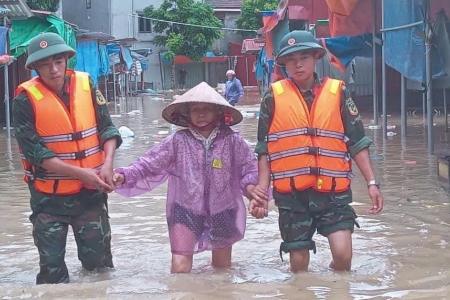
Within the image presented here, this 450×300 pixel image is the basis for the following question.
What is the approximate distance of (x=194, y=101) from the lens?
4832 millimetres

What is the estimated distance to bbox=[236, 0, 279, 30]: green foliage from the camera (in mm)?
52312

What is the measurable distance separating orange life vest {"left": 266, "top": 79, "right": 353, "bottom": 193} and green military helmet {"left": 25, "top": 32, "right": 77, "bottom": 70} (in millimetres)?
1389

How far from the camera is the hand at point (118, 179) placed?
189 inches

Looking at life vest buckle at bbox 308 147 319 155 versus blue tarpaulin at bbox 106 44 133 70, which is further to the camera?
blue tarpaulin at bbox 106 44 133 70

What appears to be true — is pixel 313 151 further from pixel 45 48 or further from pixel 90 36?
pixel 90 36

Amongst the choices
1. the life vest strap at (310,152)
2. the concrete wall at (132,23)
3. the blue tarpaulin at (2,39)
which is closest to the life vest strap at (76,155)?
the life vest strap at (310,152)

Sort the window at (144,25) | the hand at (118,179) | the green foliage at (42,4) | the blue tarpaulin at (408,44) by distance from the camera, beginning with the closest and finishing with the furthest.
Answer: the hand at (118,179), the blue tarpaulin at (408,44), the green foliage at (42,4), the window at (144,25)

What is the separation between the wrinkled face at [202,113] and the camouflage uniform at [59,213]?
0.53 m

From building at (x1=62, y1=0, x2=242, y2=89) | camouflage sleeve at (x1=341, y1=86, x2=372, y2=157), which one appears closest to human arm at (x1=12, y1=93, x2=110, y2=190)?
camouflage sleeve at (x1=341, y1=86, x2=372, y2=157)

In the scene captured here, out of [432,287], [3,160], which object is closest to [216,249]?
[432,287]

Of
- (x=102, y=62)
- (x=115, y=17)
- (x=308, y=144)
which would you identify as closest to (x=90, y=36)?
(x=102, y=62)

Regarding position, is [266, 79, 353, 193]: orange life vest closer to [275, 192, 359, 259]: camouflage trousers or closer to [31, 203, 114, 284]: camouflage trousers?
[275, 192, 359, 259]: camouflage trousers

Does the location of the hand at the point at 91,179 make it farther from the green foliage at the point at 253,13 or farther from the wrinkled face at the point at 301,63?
the green foliage at the point at 253,13

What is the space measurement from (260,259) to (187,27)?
1770 inches
